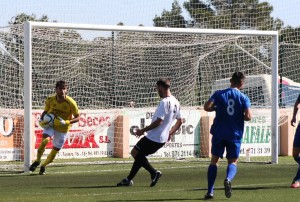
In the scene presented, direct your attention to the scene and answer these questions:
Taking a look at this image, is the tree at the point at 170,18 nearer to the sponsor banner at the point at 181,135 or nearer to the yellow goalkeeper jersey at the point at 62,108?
the sponsor banner at the point at 181,135

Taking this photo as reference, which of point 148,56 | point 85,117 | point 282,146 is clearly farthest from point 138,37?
point 282,146

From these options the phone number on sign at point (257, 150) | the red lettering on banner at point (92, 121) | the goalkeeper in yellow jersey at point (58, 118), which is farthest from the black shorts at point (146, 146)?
the phone number on sign at point (257, 150)

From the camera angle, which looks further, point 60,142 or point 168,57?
point 168,57

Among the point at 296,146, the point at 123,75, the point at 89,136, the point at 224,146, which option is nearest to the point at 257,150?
the point at 89,136

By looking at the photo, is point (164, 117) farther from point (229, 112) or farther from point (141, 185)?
point (229, 112)

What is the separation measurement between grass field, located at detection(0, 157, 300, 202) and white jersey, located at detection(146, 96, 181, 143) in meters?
0.93

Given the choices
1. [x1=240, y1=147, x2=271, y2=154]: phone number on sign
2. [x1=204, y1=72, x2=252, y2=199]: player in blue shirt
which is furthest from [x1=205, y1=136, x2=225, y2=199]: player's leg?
[x1=240, y1=147, x2=271, y2=154]: phone number on sign

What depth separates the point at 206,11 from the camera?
1153 inches

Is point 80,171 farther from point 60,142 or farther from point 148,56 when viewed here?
point 148,56

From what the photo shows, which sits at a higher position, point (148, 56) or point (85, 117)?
point (148, 56)

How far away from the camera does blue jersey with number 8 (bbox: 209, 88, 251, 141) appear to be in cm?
1493

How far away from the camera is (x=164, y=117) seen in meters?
17.5

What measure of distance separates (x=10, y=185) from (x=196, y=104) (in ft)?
39.2

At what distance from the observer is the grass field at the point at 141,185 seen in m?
15.2
